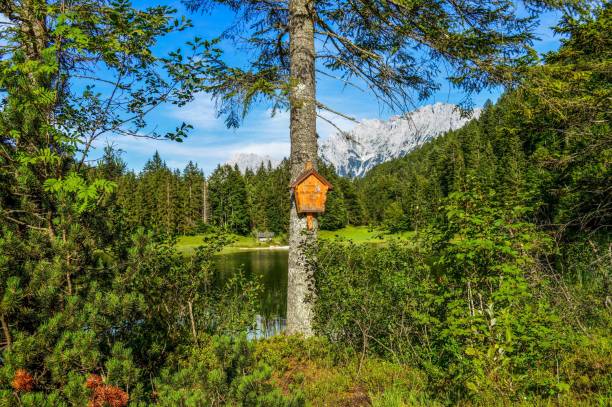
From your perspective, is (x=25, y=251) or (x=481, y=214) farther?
(x=481, y=214)

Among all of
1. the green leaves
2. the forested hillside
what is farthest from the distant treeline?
the green leaves

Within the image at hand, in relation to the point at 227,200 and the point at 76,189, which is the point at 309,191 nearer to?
the point at 76,189

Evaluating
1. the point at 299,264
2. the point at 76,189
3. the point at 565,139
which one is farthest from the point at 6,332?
the point at 565,139

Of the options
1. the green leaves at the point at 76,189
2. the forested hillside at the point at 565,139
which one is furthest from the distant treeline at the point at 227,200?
the green leaves at the point at 76,189

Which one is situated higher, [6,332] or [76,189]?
[76,189]

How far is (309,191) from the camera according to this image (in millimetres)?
5941

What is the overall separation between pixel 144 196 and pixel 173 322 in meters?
55.4

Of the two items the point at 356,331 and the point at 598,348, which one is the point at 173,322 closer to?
the point at 356,331

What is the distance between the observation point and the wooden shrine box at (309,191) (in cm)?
592

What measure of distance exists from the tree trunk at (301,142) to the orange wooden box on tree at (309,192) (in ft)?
0.71

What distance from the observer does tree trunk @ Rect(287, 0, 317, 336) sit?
6.00 metres

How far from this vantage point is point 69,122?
4301mm

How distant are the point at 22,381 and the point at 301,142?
184 inches

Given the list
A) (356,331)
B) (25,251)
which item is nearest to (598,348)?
(356,331)
